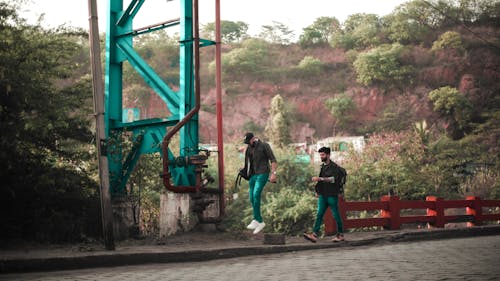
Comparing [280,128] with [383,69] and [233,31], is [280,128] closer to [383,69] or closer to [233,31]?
[383,69]

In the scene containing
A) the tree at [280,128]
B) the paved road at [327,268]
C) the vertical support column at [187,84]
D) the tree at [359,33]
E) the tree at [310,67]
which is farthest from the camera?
the tree at [359,33]

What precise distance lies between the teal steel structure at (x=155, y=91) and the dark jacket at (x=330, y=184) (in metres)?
2.75

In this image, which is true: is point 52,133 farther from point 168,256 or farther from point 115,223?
point 168,256

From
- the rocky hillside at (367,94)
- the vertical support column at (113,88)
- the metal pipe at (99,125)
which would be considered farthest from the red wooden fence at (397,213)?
the rocky hillside at (367,94)

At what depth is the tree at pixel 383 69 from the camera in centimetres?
6900

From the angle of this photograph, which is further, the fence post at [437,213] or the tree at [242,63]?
the tree at [242,63]

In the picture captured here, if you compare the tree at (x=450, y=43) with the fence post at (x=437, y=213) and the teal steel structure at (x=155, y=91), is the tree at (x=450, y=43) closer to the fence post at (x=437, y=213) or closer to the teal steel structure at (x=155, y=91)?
the fence post at (x=437, y=213)

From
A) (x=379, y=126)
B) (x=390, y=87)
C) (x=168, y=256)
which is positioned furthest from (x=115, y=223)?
(x=390, y=87)

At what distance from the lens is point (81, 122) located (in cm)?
1313

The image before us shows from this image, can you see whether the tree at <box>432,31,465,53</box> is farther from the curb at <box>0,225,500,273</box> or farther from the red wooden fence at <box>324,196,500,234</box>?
the curb at <box>0,225,500,273</box>

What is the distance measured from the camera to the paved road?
7277 mm

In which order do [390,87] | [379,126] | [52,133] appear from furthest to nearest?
[390,87]
[379,126]
[52,133]

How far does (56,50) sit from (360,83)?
200 feet

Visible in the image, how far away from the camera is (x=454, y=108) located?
2322 inches
